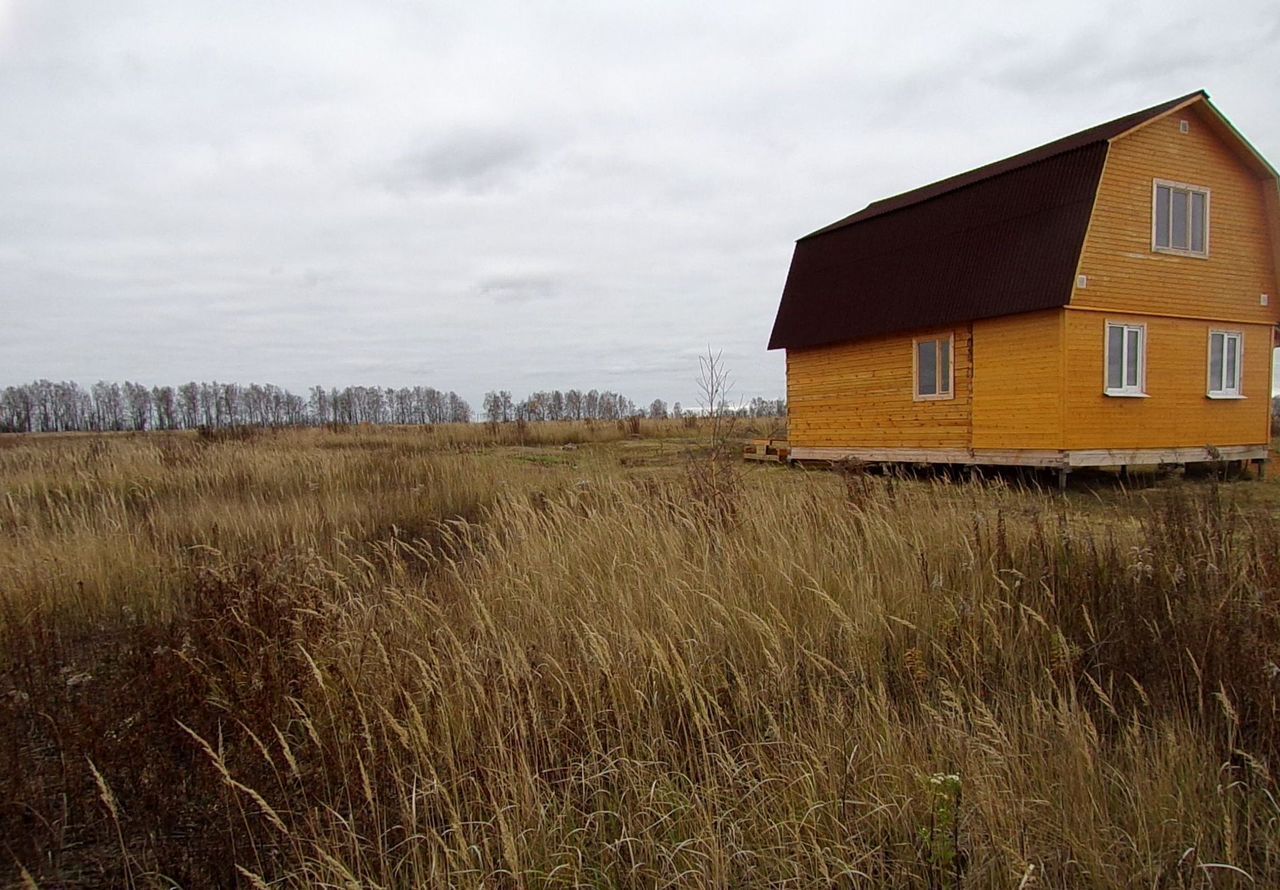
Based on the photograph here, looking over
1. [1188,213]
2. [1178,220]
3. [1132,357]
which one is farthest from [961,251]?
[1188,213]

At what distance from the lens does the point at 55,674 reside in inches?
108

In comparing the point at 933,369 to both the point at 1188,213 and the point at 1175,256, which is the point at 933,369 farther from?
the point at 1188,213

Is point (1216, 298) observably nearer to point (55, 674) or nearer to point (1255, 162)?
point (1255, 162)

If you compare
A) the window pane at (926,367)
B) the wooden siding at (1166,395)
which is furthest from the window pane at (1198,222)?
the window pane at (926,367)

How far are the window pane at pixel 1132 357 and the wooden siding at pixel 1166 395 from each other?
241 mm

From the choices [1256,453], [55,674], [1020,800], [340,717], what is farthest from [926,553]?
[1256,453]

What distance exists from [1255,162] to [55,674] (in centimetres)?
1912

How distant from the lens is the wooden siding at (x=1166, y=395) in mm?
11562

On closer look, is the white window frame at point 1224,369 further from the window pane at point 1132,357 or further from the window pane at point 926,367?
the window pane at point 926,367

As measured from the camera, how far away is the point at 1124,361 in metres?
12.1

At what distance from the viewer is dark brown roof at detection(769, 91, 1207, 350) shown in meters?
11.4

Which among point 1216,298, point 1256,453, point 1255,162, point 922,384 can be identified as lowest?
point 1256,453

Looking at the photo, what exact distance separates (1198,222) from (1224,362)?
289 centimetres

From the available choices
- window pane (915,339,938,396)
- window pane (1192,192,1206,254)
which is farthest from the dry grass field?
window pane (1192,192,1206,254)
